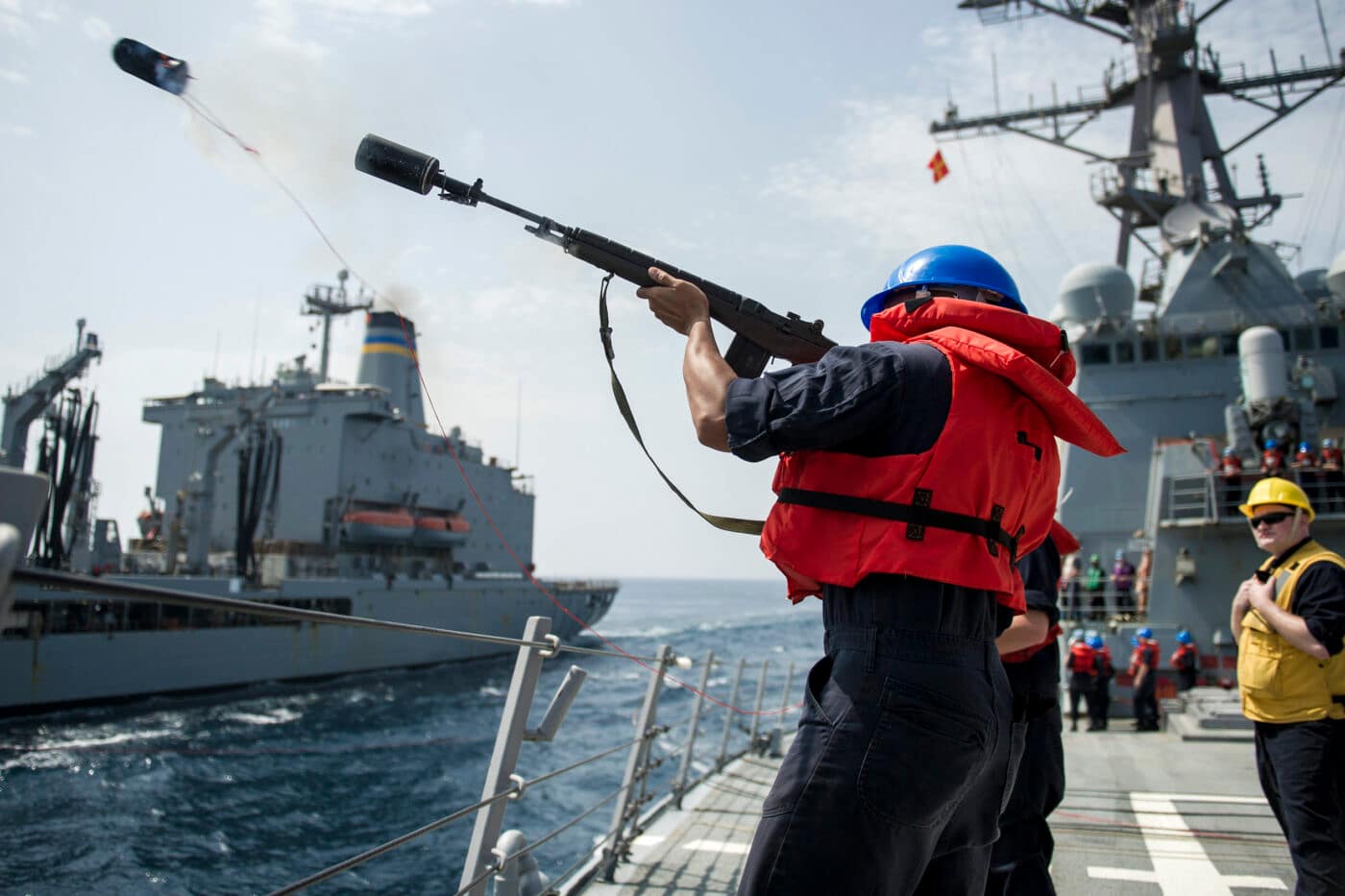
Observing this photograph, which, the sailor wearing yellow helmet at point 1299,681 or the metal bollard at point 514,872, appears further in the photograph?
the sailor wearing yellow helmet at point 1299,681

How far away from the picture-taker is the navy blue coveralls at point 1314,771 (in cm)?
280

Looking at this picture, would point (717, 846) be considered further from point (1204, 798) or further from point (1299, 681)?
point (1204, 798)

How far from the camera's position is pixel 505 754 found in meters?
2.61

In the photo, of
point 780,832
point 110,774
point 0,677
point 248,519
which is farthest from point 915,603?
point 248,519

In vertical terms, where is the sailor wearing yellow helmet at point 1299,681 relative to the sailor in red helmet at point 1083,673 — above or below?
above

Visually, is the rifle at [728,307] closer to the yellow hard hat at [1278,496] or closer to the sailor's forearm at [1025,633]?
the sailor's forearm at [1025,633]

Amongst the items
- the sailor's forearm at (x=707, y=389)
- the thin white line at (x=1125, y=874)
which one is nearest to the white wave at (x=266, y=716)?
the thin white line at (x=1125, y=874)

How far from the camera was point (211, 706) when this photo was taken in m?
18.8

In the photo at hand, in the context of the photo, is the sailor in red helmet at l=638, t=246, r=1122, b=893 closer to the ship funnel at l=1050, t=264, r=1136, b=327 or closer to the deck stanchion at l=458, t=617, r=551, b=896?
the deck stanchion at l=458, t=617, r=551, b=896

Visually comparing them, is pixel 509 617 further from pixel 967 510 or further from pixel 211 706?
pixel 967 510

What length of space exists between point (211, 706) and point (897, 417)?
Result: 68.6 ft

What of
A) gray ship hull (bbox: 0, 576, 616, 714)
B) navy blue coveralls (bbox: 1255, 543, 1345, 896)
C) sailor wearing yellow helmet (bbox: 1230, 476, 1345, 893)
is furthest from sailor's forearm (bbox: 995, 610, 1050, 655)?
gray ship hull (bbox: 0, 576, 616, 714)

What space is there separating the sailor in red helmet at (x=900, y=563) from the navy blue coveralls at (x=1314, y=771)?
6.29 ft

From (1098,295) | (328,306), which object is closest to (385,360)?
(328,306)
